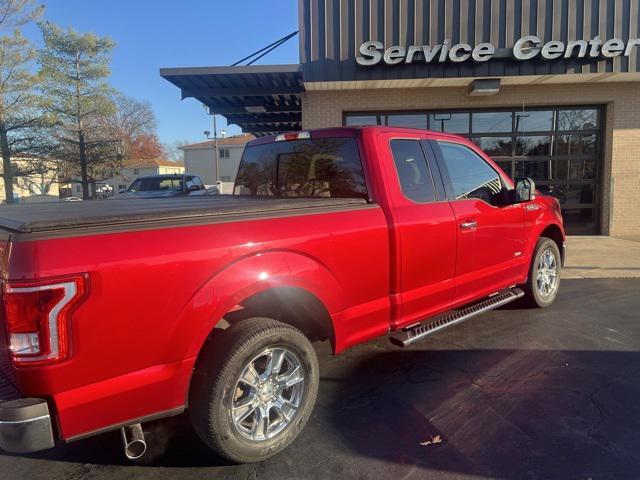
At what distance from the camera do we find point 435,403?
3424 mm

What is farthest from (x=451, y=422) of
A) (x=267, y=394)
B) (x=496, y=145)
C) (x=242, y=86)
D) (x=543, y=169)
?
(x=543, y=169)

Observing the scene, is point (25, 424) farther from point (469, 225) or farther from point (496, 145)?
point (496, 145)

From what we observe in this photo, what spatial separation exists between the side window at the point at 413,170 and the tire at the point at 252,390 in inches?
59.9

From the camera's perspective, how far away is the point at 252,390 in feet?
9.02

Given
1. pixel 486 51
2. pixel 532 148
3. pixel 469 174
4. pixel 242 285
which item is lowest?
pixel 242 285

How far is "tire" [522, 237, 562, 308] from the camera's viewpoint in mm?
5340

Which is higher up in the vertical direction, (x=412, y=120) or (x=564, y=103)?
(x=564, y=103)

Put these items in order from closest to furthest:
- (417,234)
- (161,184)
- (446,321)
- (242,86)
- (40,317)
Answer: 1. (40,317)
2. (417,234)
3. (446,321)
4. (242,86)
5. (161,184)

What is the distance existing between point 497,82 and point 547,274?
617 cm

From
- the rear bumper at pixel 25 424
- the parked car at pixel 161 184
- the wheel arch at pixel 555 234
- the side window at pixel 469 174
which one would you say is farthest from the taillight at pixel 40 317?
the parked car at pixel 161 184

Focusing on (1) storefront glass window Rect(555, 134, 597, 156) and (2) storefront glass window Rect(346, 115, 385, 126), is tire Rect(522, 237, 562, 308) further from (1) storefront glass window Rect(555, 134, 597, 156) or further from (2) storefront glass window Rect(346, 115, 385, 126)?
(1) storefront glass window Rect(555, 134, 597, 156)

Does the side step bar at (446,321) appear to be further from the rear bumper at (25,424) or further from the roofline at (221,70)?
the roofline at (221,70)

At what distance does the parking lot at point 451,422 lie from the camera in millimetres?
2705

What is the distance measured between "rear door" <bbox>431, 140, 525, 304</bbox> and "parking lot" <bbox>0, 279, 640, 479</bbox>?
2.04ft
